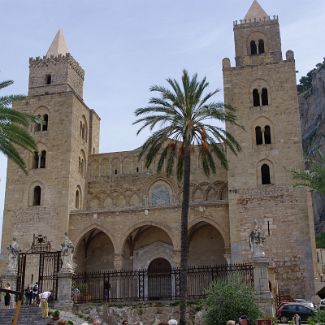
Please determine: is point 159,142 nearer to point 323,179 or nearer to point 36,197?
point 323,179

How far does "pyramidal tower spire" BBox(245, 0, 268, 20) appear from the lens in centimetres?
3403

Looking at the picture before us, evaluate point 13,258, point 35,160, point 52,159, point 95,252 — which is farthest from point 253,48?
point 13,258

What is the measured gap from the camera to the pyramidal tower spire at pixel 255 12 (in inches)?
1340

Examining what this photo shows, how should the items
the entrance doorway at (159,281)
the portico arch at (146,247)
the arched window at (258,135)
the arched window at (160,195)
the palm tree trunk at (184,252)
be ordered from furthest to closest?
the arched window at (160,195)
the portico arch at (146,247)
the arched window at (258,135)
the entrance doorway at (159,281)
the palm tree trunk at (184,252)

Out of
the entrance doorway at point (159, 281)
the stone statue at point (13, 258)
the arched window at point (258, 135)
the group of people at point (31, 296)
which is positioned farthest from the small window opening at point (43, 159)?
the arched window at point (258, 135)

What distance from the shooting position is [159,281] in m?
30.0

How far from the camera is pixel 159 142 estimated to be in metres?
20.6

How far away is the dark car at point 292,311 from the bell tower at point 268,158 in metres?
7.21

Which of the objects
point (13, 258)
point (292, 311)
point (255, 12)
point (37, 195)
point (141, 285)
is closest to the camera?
point (292, 311)

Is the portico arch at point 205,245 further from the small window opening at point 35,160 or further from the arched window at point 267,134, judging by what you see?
the small window opening at point 35,160

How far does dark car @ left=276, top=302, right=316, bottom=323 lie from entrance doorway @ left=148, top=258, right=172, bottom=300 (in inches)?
381

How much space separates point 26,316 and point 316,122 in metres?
46.8

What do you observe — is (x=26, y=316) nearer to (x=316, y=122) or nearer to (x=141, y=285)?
(x=141, y=285)

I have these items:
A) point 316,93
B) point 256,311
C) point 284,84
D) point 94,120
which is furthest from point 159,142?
point 316,93
